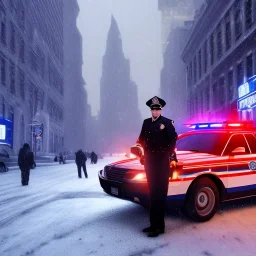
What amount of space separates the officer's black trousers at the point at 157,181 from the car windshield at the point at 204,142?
174 centimetres

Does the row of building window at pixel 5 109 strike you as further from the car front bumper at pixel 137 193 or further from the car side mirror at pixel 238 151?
the car side mirror at pixel 238 151

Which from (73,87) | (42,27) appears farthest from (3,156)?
(73,87)

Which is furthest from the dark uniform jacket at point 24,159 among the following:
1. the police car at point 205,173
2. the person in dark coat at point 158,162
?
the person in dark coat at point 158,162

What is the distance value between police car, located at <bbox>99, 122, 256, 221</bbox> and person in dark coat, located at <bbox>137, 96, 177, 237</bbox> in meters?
0.26

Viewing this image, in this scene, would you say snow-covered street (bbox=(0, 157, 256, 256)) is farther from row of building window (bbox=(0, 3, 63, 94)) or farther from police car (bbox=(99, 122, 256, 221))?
row of building window (bbox=(0, 3, 63, 94))

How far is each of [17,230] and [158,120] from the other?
287 centimetres

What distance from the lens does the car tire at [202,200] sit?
5.19 m

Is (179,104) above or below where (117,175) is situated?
above

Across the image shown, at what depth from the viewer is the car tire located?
17.0 ft

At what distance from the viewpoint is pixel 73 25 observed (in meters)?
114

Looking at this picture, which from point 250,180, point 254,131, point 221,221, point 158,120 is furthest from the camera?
point 254,131

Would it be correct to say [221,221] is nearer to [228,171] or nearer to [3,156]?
[228,171]

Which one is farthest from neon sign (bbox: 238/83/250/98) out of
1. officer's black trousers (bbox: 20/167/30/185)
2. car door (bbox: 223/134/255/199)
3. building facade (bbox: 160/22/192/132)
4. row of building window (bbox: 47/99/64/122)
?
building facade (bbox: 160/22/192/132)

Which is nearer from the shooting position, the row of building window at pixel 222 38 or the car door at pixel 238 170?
the car door at pixel 238 170
